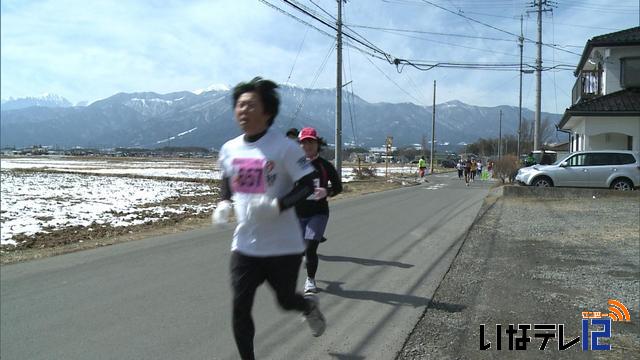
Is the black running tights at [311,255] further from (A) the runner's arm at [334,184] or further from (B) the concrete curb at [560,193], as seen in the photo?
(B) the concrete curb at [560,193]

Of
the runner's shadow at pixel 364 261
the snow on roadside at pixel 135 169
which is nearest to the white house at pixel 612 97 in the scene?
the runner's shadow at pixel 364 261

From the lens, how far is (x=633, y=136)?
20.2 meters

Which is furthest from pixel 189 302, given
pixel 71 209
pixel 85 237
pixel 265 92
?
pixel 71 209

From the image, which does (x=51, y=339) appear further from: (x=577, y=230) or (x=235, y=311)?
(x=577, y=230)

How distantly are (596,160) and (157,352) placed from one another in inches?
684

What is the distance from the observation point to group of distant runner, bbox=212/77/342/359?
3076mm

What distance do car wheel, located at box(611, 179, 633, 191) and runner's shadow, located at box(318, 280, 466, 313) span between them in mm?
14720

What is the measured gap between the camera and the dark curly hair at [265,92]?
320cm

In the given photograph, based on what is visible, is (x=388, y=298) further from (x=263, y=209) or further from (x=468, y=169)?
(x=468, y=169)

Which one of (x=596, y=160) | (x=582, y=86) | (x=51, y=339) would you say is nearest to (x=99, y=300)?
(x=51, y=339)

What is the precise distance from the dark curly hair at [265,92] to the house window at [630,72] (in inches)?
929

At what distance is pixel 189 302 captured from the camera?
5.25 m

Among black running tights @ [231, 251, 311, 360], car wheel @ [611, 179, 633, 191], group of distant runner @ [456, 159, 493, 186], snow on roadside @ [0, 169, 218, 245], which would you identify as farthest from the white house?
black running tights @ [231, 251, 311, 360]

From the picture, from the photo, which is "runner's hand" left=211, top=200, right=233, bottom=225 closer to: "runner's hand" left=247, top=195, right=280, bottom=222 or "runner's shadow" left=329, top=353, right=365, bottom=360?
"runner's hand" left=247, top=195, right=280, bottom=222
